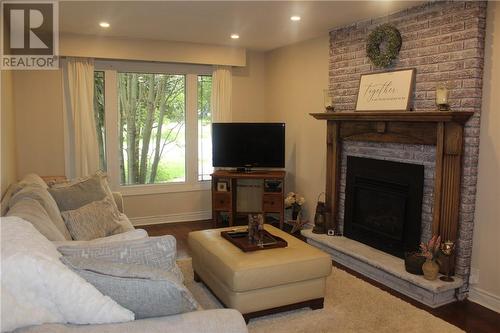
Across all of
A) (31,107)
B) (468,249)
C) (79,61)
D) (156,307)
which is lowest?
(468,249)

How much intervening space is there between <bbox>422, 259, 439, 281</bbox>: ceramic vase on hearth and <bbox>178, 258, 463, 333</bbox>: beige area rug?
275 millimetres

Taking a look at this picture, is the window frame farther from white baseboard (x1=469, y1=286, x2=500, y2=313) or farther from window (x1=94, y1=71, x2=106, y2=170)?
white baseboard (x1=469, y1=286, x2=500, y2=313)

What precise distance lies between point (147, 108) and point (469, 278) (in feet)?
14.1

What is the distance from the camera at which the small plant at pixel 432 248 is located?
10.9 feet

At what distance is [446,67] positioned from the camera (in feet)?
11.4

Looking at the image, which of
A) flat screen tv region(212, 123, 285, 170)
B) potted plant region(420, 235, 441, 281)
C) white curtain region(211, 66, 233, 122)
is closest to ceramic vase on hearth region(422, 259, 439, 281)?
potted plant region(420, 235, 441, 281)

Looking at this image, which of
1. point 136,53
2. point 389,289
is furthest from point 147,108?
point 389,289

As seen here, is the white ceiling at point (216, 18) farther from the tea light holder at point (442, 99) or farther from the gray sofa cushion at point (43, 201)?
the gray sofa cushion at point (43, 201)

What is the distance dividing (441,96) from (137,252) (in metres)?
2.72

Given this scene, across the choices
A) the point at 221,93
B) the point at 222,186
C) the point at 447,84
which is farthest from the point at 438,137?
the point at 221,93

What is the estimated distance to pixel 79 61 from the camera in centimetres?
513

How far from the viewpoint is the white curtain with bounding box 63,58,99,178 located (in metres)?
5.14

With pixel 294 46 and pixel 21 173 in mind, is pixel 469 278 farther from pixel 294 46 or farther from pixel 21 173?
pixel 21 173

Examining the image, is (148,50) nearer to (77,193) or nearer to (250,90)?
(250,90)
